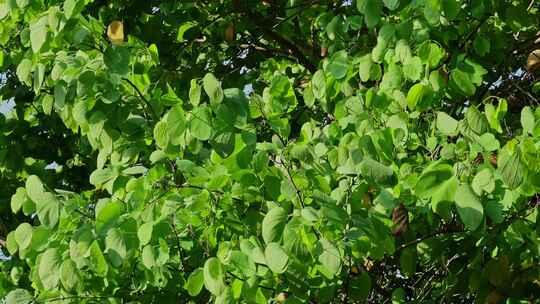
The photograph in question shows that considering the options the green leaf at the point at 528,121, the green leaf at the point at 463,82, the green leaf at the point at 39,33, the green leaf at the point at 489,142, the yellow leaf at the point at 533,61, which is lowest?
the yellow leaf at the point at 533,61

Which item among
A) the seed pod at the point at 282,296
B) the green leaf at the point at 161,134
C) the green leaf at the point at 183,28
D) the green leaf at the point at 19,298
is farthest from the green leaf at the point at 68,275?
the green leaf at the point at 183,28

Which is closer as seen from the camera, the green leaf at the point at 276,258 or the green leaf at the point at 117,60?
the green leaf at the point at 276,258

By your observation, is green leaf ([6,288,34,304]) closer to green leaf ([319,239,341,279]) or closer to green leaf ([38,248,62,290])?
green leaf ([38,248,62,290])

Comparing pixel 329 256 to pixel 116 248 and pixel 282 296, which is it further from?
pixel 116 248

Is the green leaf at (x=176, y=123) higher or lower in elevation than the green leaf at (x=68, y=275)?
higher

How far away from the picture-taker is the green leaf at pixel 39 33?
2455mm

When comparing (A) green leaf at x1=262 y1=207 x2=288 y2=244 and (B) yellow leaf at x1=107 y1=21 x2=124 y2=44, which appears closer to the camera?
(A) green leaf at x1=262 y1=207 x2=288 y2=244

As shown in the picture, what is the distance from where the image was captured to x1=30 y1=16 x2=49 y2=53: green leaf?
8.05ft

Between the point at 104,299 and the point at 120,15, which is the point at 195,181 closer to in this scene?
the point at 104,299

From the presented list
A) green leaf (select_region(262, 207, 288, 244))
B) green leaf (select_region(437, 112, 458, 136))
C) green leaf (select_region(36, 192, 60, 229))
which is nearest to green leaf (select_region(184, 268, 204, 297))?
green leaf (select_region(262, 207, 288, 244))

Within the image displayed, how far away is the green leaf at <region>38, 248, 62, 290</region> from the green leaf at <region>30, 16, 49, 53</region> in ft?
1.92

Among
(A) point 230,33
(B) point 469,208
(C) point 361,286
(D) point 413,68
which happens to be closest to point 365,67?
(D) point 413,68

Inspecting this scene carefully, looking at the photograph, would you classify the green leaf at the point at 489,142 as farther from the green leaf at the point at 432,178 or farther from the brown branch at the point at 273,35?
the brown branch at the point at 273,35

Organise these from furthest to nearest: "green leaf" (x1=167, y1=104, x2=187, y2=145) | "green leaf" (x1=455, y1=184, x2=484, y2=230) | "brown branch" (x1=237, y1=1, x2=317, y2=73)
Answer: "brown branch" (x1=237, y1=1, x2=317, y2=73) → "green leaf" (x1=167, y1=104, x2=187, y2=145) → "green leaf" (x1=455, y1=184, x2=484, y2=230)
